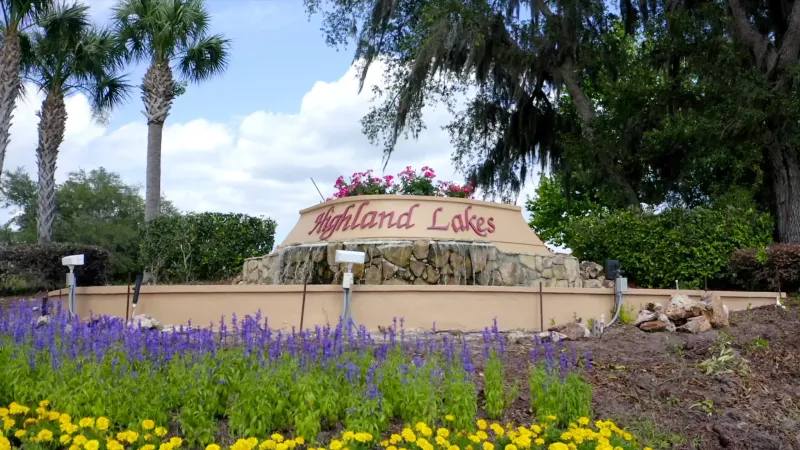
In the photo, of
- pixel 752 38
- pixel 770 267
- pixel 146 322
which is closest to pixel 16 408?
pixel 146 322

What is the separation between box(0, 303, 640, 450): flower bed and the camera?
177 inches

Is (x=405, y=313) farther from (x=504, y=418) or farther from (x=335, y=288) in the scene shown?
(x=504, y=418)

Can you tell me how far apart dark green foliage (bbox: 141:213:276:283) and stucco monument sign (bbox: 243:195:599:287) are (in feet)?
15.1

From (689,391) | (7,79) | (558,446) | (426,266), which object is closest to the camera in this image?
(558,446)

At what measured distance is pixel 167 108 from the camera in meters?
19.9

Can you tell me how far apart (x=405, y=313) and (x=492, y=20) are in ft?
34.0

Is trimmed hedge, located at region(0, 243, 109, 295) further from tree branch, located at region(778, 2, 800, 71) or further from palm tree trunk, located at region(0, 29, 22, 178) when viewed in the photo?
tree branch, located at region(778, 2, 800, 71)

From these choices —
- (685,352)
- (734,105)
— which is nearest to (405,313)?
(685,352)

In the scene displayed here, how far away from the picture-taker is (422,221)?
419 inches

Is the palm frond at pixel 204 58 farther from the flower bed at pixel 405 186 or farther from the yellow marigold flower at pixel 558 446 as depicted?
the yellow marigold flower at pixel 558 446

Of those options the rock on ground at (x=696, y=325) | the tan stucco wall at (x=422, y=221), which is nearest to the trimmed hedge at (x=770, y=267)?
the tan stucco wall at (x=422, y=221)

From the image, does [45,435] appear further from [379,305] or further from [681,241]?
[681,241]

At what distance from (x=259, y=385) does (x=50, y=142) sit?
17.4m

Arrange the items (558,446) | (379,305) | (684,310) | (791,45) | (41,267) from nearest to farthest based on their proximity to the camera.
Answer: (558,446) → (684,310) → (379,305) → (791,45) → (41,267)
